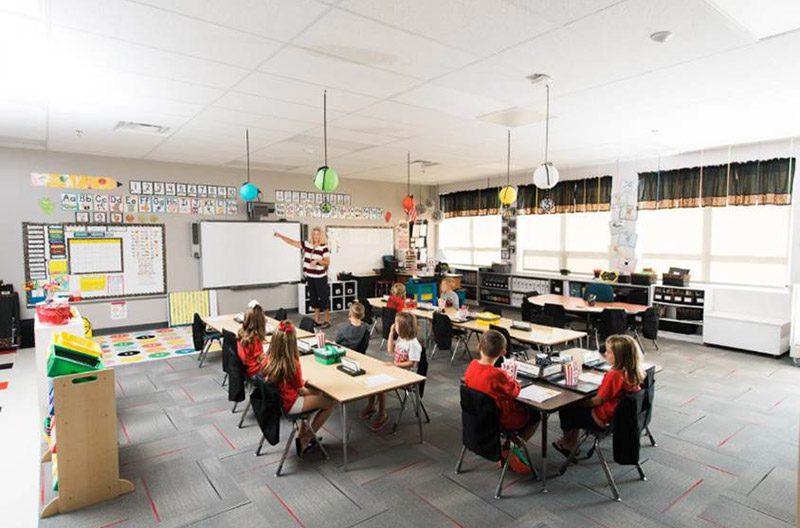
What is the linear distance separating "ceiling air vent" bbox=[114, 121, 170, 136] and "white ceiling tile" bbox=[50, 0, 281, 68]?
8.80 ft

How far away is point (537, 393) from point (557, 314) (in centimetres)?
341

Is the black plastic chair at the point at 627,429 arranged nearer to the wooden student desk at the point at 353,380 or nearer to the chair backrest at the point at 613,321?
the wooden student desk at the point at 353,380

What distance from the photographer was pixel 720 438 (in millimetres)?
3998

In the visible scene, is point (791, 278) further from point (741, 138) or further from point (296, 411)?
point (296, 411)

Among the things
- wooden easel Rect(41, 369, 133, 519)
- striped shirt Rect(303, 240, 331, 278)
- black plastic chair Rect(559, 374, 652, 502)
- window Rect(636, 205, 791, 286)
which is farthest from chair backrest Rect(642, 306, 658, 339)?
wooden easel Rect(41, 369, 133, 519)

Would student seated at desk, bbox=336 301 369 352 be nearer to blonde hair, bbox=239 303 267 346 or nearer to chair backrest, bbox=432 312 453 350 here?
blonde hair, bbox=239 303 267 346

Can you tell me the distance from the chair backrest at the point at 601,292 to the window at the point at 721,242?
145 cm

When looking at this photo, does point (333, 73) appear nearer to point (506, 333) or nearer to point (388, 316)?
point (506, 333)

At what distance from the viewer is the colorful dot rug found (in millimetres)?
6496

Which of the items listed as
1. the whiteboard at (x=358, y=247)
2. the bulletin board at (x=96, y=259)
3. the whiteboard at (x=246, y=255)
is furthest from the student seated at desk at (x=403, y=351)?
the whiteboard at (x=358, y=247)

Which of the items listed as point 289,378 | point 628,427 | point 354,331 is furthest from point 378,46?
point 628,427

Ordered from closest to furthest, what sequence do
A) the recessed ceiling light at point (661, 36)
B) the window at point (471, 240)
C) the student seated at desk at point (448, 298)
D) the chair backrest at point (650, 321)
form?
1. the recessed ceiling light at point (661, 36)
2. the chair backrest at point (650, 321)
3. the student seated at desk at point (448, 298)
4. the window at point (471, 240)

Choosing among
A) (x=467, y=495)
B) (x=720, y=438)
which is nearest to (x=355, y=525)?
(x=467, y=495)

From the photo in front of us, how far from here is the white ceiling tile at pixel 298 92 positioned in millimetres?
3931
